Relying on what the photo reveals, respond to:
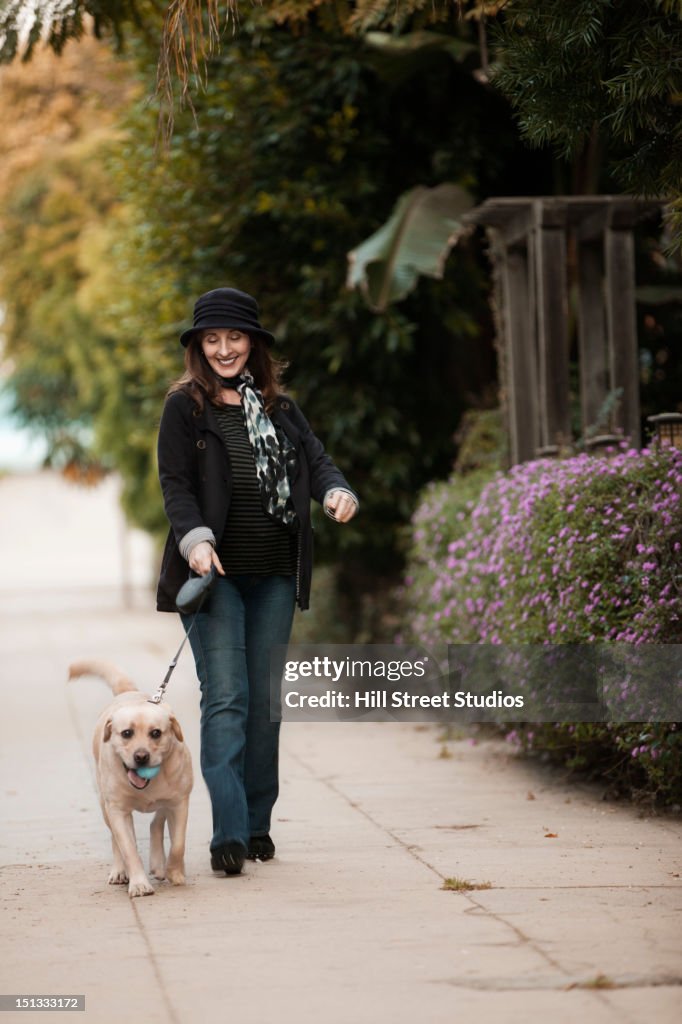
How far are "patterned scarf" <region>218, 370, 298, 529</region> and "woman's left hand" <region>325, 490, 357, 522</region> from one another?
6.3 inches

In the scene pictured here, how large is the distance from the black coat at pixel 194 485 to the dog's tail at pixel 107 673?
35 cm

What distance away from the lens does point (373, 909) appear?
5.07 meters

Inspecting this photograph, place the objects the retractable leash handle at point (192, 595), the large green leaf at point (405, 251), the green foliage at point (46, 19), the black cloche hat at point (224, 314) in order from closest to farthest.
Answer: the retractable leash handle at point (192, 595) → the black cloche hat at point (224, 314) → the green foliage at point (46, 19) → the large green leaf at point (405, 251)

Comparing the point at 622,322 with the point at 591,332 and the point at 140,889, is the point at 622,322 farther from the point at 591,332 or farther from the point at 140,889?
the point at 140,889

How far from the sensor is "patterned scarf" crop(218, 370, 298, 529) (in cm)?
583

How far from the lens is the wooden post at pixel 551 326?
9281 millimetres

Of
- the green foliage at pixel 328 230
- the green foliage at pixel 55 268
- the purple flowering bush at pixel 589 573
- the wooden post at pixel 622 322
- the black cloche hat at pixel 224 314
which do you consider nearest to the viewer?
the black cloche hat at pixel 224 314

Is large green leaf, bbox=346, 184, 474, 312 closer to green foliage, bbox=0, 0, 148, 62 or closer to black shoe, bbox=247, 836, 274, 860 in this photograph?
green foliage, bbox=0, 0, 148, 62

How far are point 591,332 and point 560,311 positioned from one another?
484 millimetres

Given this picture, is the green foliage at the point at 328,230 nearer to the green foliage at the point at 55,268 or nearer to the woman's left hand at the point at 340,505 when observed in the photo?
the woman's left hand at the point at 340,505

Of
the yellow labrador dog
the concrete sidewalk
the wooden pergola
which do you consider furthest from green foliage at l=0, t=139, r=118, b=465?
the yellow labrador dog

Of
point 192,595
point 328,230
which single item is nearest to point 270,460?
point 192,595

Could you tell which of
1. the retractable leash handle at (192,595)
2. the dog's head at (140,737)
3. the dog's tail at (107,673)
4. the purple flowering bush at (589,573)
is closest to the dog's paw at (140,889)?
the dog's head at (140,737)

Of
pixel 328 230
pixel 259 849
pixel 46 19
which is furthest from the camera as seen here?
pixel 328 230
